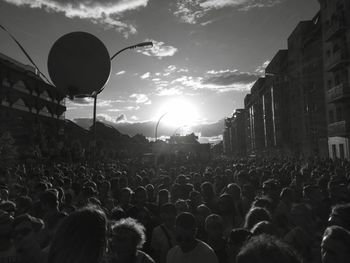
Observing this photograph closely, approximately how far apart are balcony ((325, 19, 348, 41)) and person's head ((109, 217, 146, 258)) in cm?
3843

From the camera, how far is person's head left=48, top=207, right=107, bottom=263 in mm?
1883

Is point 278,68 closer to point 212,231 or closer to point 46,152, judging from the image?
point 46,152

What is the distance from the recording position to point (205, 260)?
3.76m

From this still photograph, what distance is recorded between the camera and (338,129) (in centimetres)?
3625

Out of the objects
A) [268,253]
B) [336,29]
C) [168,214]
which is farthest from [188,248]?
[336,29]

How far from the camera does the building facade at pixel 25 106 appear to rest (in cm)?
4500

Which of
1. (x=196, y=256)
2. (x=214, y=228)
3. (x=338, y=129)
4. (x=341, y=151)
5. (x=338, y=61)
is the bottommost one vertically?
(x=196, y=256)

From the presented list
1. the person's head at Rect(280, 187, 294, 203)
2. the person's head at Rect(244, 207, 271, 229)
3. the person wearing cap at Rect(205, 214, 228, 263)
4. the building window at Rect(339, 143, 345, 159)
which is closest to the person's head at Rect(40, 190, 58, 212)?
the person wearing cap at Rect(205, 214, 228, 263)

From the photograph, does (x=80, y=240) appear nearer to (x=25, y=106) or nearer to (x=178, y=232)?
(x=178, y=232)

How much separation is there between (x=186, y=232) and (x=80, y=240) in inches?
86.7

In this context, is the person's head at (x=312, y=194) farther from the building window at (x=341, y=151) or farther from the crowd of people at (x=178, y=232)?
the building window at (x=341, y=151)

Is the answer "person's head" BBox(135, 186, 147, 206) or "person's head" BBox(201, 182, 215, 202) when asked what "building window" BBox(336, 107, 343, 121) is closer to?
"person's head" BBox(201, 182, 215, 202)

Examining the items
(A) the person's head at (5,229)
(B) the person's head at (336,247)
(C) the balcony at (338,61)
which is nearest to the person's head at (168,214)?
(A) the person's head at (5,229)

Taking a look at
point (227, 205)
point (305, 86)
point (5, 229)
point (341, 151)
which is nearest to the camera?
point (5, 229)
